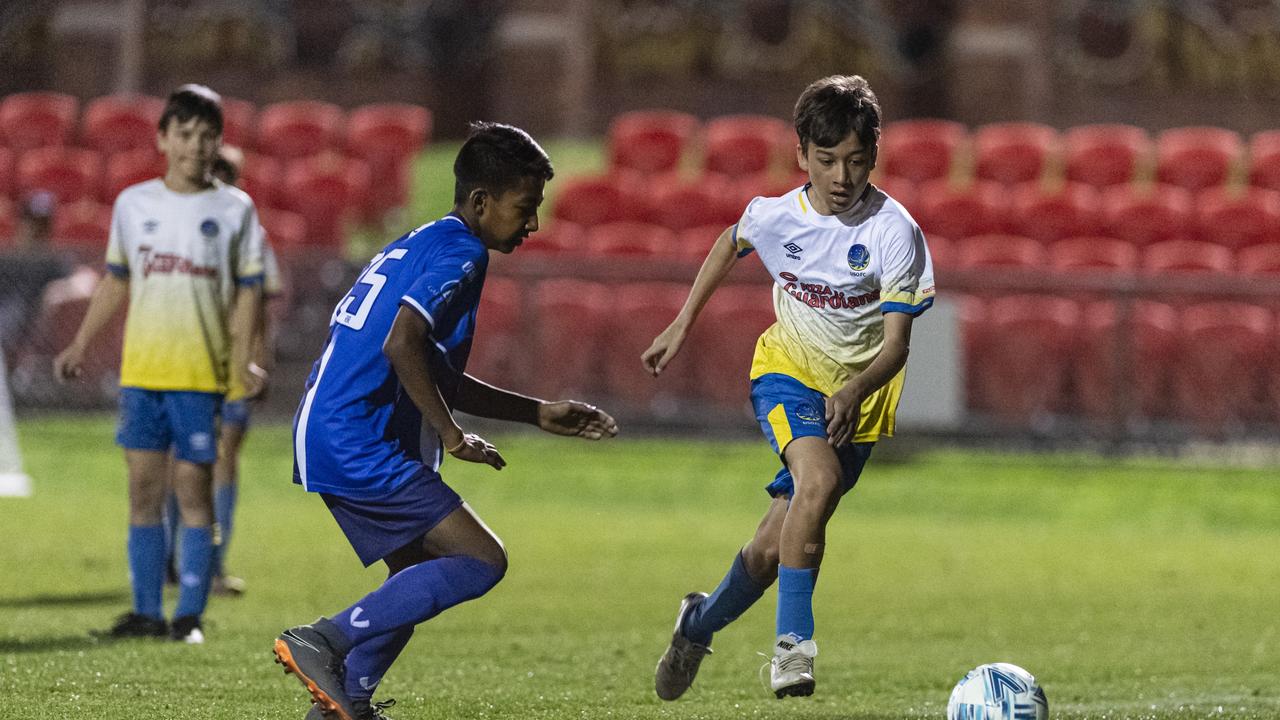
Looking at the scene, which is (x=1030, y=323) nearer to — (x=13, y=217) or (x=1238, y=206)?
(x=1238, y=206)

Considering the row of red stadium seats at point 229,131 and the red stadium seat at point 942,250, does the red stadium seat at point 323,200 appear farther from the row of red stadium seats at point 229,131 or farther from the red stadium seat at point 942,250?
the red stadium seat at point 942,250

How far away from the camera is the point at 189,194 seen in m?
7.27

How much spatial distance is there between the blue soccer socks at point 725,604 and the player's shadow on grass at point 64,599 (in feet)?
11.8

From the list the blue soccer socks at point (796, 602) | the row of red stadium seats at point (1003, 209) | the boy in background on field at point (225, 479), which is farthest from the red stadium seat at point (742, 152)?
the blue soccer socks at point (796, 602)

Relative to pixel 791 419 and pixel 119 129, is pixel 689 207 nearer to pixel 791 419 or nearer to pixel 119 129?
pixel 119 129

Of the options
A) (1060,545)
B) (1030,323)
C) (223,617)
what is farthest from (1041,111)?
(223,617)

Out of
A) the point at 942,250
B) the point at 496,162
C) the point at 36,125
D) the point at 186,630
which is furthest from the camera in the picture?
the point at 36,125

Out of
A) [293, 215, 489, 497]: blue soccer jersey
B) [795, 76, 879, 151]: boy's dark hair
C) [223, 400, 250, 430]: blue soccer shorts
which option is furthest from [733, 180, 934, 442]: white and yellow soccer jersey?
[223, 400, 250, 430]: blue soccer shorts

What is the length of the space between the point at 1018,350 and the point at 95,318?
8.30m

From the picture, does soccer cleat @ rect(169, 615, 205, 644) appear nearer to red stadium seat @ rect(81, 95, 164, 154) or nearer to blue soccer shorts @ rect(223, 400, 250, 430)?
blue soccer shorts @ rect(223, 400, 250, 430)

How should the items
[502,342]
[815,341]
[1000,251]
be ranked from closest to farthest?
[815,341] → [502,342] → [1000,251]

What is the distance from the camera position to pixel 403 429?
5.13 m

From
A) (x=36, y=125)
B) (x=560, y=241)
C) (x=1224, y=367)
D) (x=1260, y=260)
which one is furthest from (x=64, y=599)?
(x=36, y=125)

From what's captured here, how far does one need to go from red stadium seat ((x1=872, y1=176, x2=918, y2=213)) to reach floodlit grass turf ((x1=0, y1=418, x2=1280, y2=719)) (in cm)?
433
